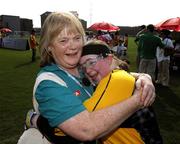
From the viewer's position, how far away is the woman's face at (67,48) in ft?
7.98

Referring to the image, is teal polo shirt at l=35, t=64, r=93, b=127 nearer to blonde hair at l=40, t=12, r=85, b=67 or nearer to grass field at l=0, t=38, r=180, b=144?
blonde hair at l=40, t=12, r=85, b=67

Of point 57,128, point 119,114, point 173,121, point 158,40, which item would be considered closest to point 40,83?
point 57,128

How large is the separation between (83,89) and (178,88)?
405 inches

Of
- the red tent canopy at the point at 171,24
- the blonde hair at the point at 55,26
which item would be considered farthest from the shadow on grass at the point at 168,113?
the blonde hair at the point at 55,26

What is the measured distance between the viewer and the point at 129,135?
2.31m

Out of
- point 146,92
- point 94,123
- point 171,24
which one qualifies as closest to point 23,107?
point 146,92

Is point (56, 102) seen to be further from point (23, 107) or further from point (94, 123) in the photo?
point (23, 107)

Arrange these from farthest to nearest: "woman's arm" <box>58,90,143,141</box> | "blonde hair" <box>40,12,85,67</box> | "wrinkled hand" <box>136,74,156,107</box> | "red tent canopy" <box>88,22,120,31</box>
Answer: "red tent canopy" <box>88,22,120,31</box>
"blonde hair" <box>40,12,85,67</box>
"wrinkled hand" <box>136,74,156,107</box>
"woman's arm" <box>58,90,143,141</box>

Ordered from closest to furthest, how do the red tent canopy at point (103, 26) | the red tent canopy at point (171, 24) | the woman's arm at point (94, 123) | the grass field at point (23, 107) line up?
1. the woman's arm at point (94, 123)
2. the grass field at point (23, 107)
3. the red tent canopy at point (171, 24)
4. the red tent canopy at point (103, 26)

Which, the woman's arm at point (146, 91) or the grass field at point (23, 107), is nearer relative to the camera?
the woman's arm at point (146, 91)

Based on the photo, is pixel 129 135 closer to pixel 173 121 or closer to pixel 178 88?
pixel 173 121

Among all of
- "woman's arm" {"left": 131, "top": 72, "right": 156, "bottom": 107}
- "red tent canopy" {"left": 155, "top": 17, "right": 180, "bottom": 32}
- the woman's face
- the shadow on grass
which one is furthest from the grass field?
"woman's arm" {"left": 131, "top": 72, "right": 156, "bottom": 107}

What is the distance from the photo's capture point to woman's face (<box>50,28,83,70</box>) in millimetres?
2434

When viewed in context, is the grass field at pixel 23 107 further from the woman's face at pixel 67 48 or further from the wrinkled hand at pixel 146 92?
the wrinkled hand at pixel 146 92
